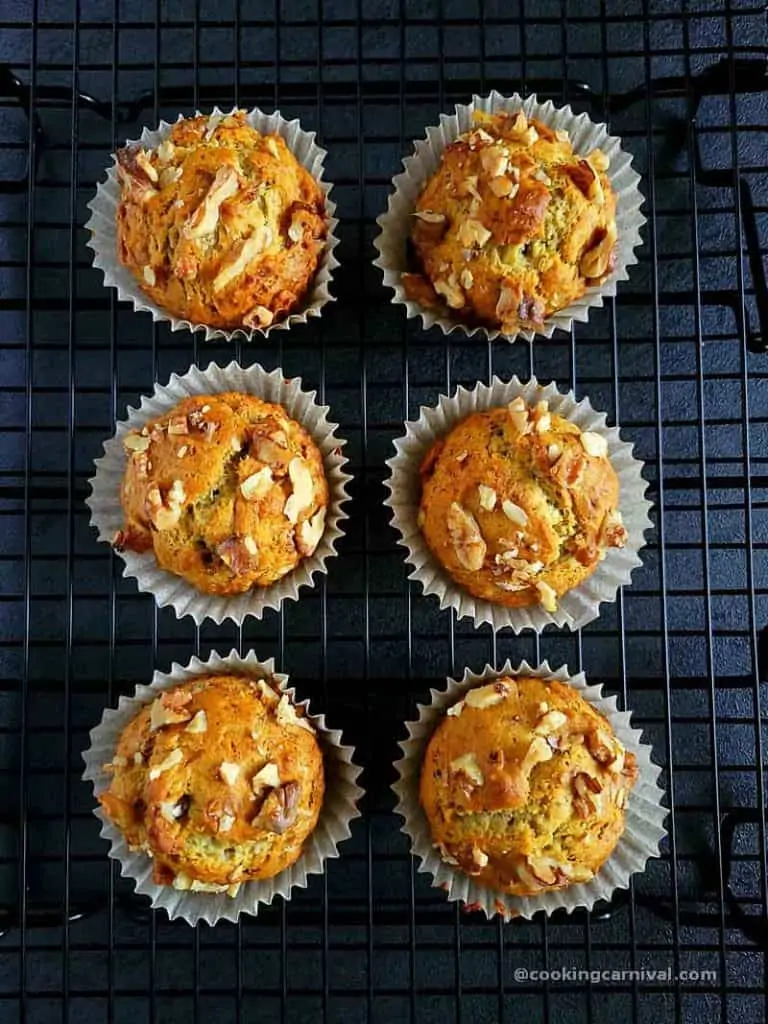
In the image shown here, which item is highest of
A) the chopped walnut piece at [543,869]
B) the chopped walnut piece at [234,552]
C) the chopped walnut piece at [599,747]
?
the chopped walnut piece at [234,552]

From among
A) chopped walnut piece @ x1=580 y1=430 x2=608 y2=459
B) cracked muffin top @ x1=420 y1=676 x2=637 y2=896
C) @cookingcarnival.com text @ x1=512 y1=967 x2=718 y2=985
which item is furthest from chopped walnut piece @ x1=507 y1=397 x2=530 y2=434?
@cookingcarnival.com text @ x1=512 y1=967 x2=718 y2=985

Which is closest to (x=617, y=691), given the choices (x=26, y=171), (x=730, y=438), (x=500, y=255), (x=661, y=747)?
(x=661, y=747)

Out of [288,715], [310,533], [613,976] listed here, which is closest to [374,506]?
[310,533]

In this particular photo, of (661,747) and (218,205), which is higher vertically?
(218,205)

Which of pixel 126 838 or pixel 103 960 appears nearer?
pixel 126 838

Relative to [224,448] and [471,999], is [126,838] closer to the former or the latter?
[224,448]

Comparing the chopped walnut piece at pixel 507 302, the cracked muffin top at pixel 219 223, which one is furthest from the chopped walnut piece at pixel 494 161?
the cracked muffin top at pixel 219 223

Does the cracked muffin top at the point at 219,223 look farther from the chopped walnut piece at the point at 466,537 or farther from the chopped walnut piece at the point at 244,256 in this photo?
the chopped walnut piece at the point at 466,537
